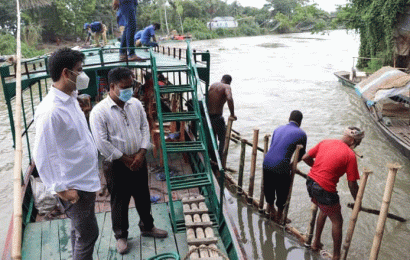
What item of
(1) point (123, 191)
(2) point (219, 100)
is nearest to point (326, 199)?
(1) point (123, 191)

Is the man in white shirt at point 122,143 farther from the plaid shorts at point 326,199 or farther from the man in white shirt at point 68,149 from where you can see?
the plaid shorts at point 326,199

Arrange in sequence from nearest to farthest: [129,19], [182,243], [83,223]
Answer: [83,223] < [182,243] < [129,19]

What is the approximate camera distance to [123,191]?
3582mm

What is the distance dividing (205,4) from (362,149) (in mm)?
72246

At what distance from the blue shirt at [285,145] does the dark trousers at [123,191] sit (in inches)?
87.3

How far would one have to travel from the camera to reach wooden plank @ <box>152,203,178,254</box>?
3.85m

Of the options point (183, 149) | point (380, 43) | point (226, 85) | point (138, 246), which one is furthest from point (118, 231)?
point (380, 43)

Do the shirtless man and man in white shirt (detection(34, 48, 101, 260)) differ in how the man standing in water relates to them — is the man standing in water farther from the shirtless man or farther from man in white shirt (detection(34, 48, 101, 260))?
man in white shirt (detection(34, 48, 101, 260))

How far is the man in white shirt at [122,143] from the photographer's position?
3324 mm

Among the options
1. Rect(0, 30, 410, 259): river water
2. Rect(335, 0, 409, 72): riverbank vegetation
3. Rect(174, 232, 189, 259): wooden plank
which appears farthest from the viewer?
Rect(335, 0, 409, 72): riverbank vegetation

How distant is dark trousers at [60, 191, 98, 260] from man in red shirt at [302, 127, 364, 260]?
2918mm

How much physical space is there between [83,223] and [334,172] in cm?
307

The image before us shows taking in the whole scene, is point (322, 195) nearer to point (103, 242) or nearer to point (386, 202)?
point (386, 202)

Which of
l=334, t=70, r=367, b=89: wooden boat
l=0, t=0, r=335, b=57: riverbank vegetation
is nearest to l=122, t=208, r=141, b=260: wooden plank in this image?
l=0, t=0, r=335, b=57: riverbank vegetation
